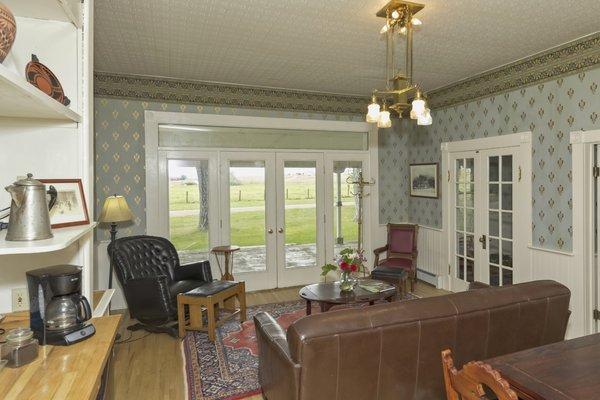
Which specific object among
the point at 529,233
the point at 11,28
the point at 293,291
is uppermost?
the point at 11,28

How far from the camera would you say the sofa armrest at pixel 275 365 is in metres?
1.93

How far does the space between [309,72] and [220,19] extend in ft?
5.29

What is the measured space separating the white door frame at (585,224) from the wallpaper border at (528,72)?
2.29 feet

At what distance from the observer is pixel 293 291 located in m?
5.35

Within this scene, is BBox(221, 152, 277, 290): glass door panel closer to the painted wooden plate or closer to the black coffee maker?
the painted wooden plate

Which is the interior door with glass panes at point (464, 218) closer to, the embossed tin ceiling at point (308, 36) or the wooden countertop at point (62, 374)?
the embossed tin ceiling at point (308, 36)

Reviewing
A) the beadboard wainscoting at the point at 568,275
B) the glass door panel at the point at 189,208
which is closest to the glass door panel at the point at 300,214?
the glass door panel at the point at 189,208

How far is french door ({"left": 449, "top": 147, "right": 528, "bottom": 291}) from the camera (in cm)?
438

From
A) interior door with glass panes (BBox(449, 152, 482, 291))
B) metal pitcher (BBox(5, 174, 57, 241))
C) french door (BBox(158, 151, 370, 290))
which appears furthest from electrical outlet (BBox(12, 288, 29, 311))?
interior door with glass panes (BBox(449, 152, 482, 291))

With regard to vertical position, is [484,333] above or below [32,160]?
below

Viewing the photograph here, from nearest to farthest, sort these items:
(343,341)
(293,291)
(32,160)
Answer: (32,160), (343,341), (293,291)

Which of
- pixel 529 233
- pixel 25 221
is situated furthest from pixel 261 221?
pixel 25 221

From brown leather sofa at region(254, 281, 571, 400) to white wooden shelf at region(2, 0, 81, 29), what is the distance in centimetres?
185

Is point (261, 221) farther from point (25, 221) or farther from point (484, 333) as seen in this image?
point (25, 221)
